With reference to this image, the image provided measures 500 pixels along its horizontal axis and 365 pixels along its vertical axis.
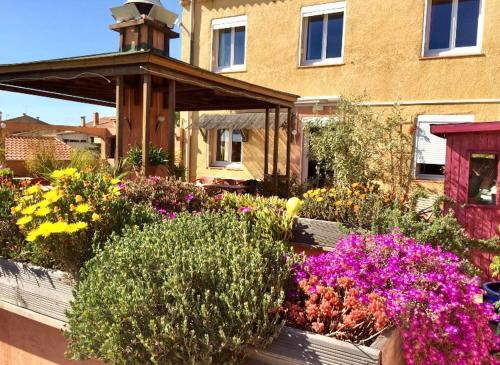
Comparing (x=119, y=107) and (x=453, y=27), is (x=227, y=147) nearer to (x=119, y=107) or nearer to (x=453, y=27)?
(x=119, y=107)

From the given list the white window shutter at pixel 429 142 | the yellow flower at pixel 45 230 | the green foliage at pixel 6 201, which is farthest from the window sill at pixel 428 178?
the yellow flower at pixel 45 230

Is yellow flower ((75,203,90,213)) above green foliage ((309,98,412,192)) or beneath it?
beneath

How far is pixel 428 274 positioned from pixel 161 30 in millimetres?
9043

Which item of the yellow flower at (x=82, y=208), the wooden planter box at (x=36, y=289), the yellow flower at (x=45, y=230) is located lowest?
the wooden planter box at (x=36, y=289)

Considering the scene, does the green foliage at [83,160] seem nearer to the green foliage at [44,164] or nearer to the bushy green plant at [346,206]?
the green foliage at [44,164]

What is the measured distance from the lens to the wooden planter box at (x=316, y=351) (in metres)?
2.15

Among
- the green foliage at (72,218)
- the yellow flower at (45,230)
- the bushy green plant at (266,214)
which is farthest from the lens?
the bushy green plant at (266,214)

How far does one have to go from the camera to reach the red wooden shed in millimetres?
6172

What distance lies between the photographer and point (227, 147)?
1487 cm

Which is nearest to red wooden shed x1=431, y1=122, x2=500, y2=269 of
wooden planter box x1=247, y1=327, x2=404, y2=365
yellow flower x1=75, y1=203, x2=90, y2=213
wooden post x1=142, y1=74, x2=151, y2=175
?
wooden planter box x1=247, y1=327, x2=404, y2=365

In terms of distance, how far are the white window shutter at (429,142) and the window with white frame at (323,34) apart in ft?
10.3

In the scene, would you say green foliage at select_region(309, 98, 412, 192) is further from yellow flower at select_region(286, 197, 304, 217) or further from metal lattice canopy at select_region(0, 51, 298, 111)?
yellow flower at select_region(286, 197, 304, 217)

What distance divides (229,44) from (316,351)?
13.6m

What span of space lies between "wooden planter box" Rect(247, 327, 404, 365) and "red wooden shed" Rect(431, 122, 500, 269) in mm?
4668
